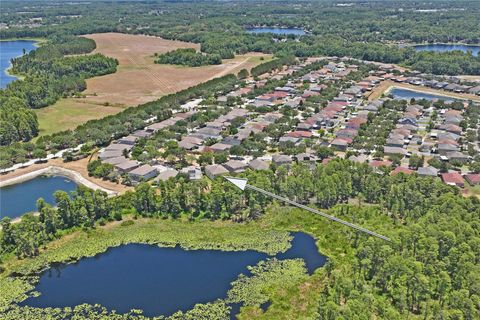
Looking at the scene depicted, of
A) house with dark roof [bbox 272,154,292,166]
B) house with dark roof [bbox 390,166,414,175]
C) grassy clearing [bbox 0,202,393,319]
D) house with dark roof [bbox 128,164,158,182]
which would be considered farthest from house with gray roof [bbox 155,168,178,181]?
house with dark roof [bbox 390,166,414,175]

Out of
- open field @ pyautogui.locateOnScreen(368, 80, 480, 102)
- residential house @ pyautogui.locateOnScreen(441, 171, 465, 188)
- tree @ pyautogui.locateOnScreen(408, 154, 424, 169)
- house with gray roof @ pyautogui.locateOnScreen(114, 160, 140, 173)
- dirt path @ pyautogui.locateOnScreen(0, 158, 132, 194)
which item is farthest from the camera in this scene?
open field @ pyautogui.locateOnScreen(368, 80, 480, 102)

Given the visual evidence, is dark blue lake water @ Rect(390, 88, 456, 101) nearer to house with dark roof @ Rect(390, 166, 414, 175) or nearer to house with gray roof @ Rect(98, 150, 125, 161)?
house with dark roof @ Rect(390, 166, 414, 175)

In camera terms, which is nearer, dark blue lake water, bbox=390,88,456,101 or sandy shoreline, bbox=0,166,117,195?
sandy shoreline, bbox=0,166,117,195

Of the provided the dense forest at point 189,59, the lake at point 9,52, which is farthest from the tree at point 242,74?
the lake at point 9,52

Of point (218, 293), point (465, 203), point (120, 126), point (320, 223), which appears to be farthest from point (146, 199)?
point (465, 203)

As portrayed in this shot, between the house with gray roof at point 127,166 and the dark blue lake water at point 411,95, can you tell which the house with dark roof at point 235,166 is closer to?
the house with gray roof at point 127,166

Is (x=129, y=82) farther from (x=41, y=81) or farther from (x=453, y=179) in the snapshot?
(x=453, y=179)
